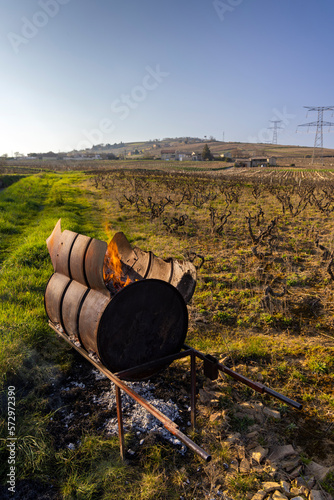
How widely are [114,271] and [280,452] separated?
2.87 meters

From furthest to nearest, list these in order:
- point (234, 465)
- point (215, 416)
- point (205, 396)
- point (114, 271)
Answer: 1. point (114, 271)
2. point (205, 396)
3. point (215, 416)
4. point (234, 465)

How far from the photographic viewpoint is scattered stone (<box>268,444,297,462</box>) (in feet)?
9.56

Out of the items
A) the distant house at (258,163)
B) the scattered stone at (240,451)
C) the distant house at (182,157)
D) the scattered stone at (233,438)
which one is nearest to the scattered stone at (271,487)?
the scattered stone at (240,451)

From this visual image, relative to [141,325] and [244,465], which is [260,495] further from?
[141,325]

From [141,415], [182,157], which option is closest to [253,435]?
[141,415]

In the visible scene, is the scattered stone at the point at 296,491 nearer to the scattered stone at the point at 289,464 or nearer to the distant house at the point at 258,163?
the scattered stone at the point at 289,464

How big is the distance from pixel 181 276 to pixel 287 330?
2498mm

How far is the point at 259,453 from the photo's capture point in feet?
9.54

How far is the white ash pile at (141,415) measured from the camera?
3.30m

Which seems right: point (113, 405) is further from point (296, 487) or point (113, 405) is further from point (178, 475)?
point (296, 487)

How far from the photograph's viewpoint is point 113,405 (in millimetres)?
3676

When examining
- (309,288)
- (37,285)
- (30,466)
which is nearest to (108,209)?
(37,285)

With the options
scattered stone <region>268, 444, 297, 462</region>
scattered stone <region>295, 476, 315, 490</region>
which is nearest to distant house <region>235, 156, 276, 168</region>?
scattered stone <region>268, 444, 297, 462</region>

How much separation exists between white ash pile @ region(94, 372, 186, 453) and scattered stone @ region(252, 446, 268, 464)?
71 cm
